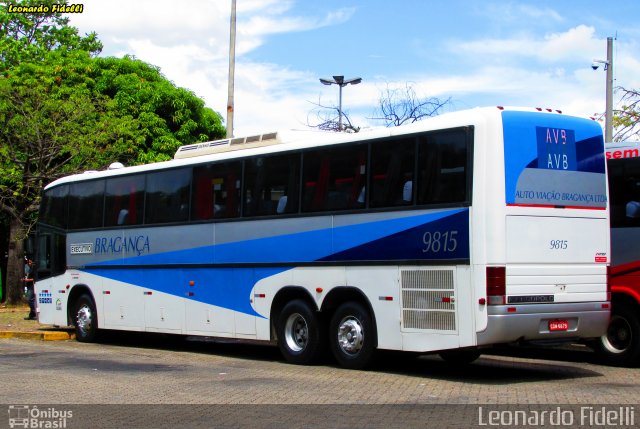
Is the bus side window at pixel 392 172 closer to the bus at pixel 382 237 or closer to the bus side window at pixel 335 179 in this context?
the bus at pixel 382 237

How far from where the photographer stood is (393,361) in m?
15.3

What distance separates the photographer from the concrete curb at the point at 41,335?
20391mm

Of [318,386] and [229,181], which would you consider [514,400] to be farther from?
[229,181]

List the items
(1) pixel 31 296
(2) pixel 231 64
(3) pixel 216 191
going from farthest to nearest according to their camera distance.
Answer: (1) pixel 31 296
(2) pixel 231 64
(3) pixel 216 191

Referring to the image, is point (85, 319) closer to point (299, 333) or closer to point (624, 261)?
point (299, 333)

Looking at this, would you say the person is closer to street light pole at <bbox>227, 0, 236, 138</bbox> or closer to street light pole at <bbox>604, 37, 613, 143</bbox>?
street light pole at <bbox>227, 0, 236, 138</bbox>

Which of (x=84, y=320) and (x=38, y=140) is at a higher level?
(x=38, y=140)

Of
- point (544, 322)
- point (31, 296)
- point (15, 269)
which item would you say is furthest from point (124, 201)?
point (15, 269)

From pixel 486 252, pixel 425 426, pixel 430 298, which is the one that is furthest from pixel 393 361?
pixel 425 426

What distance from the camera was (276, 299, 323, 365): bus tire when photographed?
1454 cm

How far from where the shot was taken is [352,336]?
13.9m

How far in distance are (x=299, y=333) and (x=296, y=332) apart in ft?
Result: 0.31

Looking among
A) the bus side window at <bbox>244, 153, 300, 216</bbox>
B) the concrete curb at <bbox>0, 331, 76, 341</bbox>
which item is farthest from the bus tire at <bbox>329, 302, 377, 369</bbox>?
the concrete curb at <bbox>0, 331, 76, 341</bbox>

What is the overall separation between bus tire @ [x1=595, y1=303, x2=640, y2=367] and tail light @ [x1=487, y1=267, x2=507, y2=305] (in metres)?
3.07
